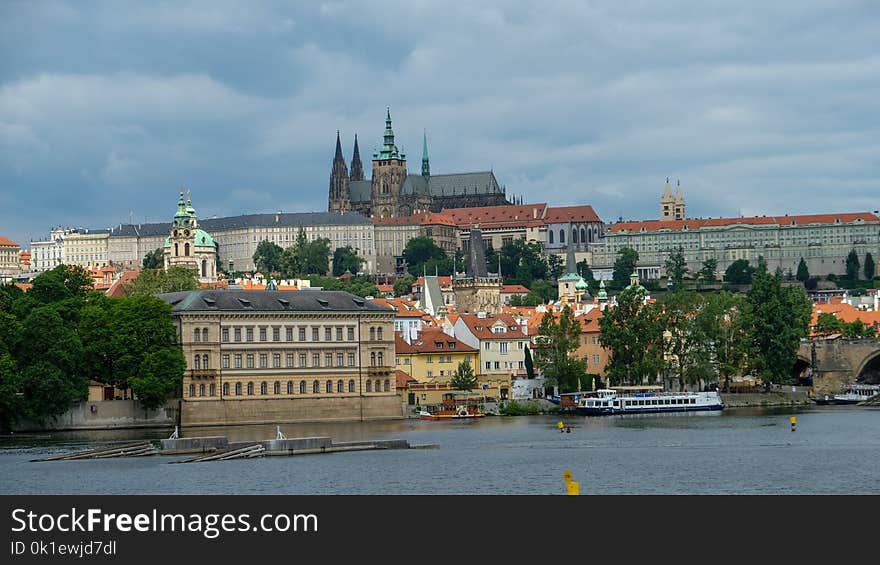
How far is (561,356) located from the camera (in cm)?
10694

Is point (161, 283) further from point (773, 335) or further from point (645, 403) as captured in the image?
point (773, 335)

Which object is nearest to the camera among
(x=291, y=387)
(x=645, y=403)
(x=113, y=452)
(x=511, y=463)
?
(x=511, y=463)

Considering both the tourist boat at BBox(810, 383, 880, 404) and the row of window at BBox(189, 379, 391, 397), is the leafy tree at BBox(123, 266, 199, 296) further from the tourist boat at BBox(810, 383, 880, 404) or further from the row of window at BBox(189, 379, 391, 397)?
the tourist boat at BBox(810, 383, 880, 404)

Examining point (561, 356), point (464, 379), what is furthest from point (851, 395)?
point (464, 379)

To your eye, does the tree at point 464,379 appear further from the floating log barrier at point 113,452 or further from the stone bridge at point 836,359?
the floating log barrier at point 113,452

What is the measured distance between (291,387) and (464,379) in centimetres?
1433

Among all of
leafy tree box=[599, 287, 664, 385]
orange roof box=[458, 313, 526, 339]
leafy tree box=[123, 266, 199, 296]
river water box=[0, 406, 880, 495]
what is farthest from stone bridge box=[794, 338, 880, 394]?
leafy tree box=[123, 266, 199, 296]

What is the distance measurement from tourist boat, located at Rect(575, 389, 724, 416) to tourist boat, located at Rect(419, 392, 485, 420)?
5.60m

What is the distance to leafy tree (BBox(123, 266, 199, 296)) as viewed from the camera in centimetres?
12556

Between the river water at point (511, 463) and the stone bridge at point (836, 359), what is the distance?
24250mm
